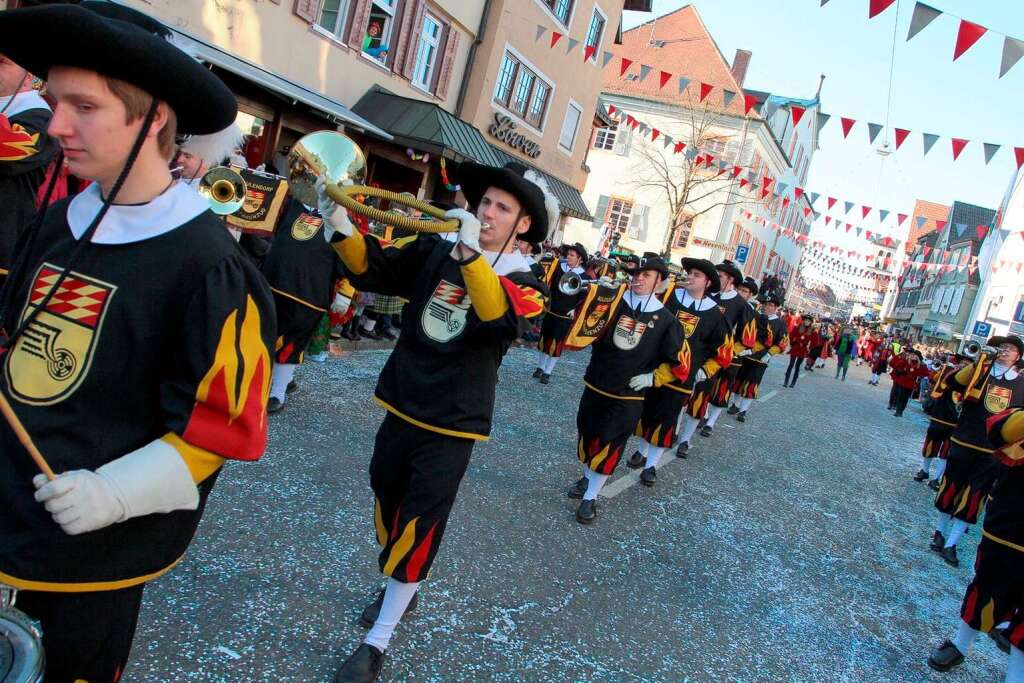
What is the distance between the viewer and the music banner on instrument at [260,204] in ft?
20.3

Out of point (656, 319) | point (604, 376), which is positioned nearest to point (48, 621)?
point (604, 376)

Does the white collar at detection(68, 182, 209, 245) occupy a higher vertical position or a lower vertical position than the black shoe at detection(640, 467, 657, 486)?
higher

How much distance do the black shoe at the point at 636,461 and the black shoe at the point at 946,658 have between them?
10.6 feet

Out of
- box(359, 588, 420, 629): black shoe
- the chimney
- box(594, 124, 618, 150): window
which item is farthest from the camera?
the chimney

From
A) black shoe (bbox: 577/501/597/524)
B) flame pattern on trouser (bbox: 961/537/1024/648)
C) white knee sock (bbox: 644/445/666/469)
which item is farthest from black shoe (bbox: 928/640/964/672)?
white knee sock (bbox: 644/445/666/469)

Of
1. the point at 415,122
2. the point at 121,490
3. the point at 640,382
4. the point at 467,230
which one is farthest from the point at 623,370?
the point at 415,122

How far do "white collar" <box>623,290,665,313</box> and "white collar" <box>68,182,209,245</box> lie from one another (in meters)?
4.57

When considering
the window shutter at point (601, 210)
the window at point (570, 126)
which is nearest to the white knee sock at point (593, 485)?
the window at point (570, 126)

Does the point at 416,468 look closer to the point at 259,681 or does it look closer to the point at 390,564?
the point at 390,564

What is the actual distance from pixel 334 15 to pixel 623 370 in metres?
10.8

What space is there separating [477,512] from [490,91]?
14586 mm

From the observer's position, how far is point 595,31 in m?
22.3

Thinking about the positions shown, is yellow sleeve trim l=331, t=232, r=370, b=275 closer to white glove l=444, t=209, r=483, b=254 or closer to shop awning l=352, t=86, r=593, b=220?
white glove l=444, t=209, r=483, b=254

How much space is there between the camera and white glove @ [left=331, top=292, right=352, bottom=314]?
6902 millimetres
